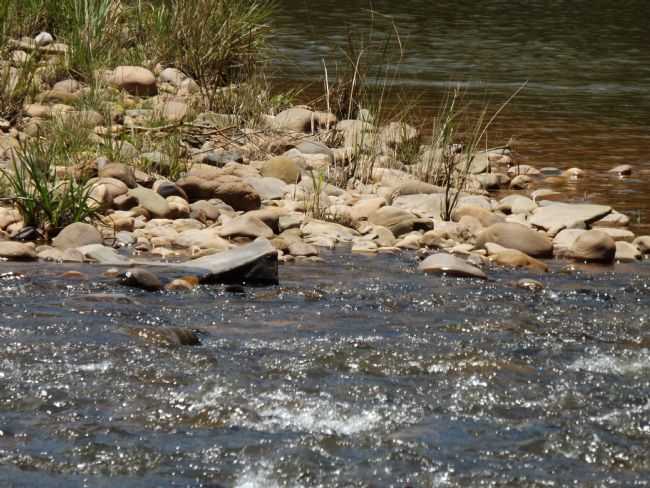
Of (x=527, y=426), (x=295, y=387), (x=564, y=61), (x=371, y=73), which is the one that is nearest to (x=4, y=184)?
Result: (x=295, y=387)

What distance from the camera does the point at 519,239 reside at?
692 centimetres

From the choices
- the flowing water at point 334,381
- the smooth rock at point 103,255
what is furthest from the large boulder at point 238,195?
the smooth rock at point 103,255

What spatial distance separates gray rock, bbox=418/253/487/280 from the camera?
19.6 feet

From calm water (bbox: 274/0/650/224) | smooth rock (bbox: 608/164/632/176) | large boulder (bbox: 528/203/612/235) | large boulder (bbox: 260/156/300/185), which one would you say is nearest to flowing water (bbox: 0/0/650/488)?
large boulder (bbox: 528/203/612/235)

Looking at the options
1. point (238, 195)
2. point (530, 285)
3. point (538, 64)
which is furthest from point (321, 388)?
point (538, 64)

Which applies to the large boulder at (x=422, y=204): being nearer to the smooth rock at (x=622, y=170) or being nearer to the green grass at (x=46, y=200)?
the green grass at (x=46, y=200)

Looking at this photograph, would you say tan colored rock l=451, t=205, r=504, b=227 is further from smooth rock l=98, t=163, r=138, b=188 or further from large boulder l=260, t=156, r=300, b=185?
smooth rock l=98, t=163, r=138, b=188

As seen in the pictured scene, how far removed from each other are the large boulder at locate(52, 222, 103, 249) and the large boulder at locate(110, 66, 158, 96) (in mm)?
4350

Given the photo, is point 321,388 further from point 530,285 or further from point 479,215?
Answer: point 479,215

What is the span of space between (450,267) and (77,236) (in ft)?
6.64

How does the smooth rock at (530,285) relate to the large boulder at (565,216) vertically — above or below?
above

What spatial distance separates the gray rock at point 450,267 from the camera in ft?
19.6

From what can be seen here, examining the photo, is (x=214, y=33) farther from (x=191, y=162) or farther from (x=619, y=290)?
(x=619, y=290)

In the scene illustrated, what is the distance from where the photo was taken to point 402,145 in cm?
946
